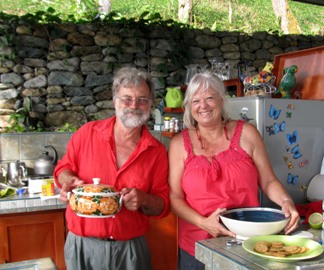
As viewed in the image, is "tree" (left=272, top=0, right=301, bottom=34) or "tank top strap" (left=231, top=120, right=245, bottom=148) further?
"tree" (left=272, top=0, right=301, bottom=34)

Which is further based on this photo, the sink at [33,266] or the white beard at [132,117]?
the white beard at [132,117]

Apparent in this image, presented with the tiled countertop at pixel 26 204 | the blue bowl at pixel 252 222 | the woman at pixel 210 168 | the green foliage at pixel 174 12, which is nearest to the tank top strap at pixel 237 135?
the woman at pixel 210 168

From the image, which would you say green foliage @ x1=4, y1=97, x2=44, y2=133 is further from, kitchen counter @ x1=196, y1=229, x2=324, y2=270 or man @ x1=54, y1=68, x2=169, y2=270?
kitchen counter @ x1=196, y1=229, x2=324, y2=270

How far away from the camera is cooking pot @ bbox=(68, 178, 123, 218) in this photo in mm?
1449

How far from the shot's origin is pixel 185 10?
16.4ft

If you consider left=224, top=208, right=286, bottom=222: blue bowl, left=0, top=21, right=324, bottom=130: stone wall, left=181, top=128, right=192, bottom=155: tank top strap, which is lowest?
left=224, top=208, right=286, bottom=222: blue bowl

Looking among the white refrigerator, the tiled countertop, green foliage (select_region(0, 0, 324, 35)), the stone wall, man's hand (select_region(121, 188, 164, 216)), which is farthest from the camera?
green foliage (select_region(0, 0, 324, 35))

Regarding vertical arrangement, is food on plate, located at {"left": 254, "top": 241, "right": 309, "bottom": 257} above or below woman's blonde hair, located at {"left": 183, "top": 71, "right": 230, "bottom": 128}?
below

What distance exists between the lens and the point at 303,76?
256 centimetres

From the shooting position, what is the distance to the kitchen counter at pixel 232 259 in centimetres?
111

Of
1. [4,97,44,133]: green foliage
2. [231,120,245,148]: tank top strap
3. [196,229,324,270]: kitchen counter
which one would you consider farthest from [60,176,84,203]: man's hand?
[4,97,44,133]: green foliage

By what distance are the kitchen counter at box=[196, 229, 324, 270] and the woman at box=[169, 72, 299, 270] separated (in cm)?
18

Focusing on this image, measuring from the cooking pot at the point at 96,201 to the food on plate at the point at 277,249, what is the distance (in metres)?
0.56

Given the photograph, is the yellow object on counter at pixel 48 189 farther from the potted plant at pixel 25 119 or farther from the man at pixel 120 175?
the potted plant at pixel 25 119
